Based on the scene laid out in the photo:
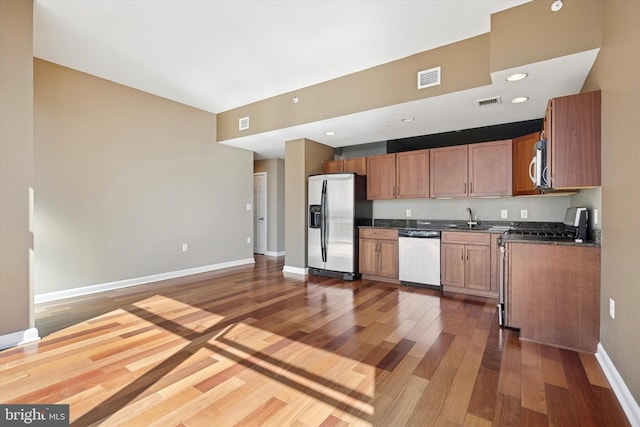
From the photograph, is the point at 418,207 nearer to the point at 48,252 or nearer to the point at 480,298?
the point at 480,298

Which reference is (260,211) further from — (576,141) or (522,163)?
(576,141)

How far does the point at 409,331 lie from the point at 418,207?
2.72 meters

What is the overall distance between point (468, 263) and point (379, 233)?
4.45ft

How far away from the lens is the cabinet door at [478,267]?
12.8 ft

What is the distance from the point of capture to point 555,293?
2475 millimetres

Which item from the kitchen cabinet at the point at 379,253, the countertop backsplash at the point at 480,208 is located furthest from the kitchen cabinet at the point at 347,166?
the kitchen cabinet at the point at 379,253

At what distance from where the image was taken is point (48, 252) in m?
3.66

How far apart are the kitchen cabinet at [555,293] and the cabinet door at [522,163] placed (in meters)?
1.49

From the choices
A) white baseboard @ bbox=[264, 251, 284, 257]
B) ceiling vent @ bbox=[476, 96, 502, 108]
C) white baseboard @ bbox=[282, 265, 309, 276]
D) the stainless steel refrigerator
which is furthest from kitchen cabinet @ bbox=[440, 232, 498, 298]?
white baseboard @ bbox=[264, 251, 284, 257]

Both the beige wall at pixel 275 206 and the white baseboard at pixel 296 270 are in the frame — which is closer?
the white baseboard at pixel 296 270

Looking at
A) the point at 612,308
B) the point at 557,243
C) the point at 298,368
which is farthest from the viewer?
→ the point at 557,243

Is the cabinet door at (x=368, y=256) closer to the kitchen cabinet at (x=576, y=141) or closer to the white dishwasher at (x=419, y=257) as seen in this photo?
the white dishwasher at (x=419, y=257)

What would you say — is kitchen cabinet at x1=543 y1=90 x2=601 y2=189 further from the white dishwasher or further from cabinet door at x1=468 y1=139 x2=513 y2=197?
the white dishwasher

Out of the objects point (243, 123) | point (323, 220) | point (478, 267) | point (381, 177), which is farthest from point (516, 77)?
point (243, 123)
